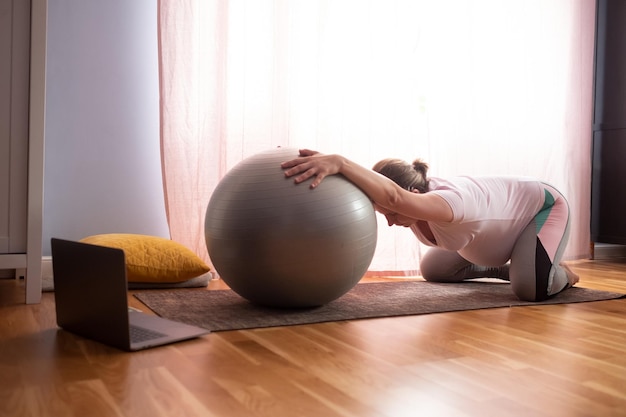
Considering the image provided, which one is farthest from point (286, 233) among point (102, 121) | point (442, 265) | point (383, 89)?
point (383, 89)

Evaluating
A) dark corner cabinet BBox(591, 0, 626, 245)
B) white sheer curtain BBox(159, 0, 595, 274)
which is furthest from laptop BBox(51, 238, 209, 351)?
dark corner cabinet BBox(591, 0, 626, 245)

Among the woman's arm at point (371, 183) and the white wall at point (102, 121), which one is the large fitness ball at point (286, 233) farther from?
the white wall at point (102, 121)

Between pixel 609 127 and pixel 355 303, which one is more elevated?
pixel 609 127

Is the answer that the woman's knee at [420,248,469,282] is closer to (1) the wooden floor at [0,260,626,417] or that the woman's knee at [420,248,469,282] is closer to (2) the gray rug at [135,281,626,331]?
(2) the gray rug at [135,281,626,331]

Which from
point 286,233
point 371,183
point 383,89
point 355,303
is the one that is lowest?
point 355,303

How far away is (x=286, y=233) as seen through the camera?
201 cm

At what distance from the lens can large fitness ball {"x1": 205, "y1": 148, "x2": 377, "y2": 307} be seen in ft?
6.64

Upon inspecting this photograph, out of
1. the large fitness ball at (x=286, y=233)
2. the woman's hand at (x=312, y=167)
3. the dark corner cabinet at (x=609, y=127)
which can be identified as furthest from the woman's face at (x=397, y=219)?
the dark corner cabinet at (x=609, y=127)

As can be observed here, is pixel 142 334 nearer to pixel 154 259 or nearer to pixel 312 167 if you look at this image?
pixel 312 167

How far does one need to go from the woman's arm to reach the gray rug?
1.15 feet

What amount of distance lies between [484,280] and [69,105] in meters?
2.16

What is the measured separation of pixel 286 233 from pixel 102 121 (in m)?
1.54

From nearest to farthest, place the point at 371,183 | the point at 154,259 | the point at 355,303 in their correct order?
the point at 371,183
the point at 355,303
the point at 154,259

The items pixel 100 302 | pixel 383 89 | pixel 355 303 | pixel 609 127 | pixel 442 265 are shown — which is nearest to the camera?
pixel 100 302
